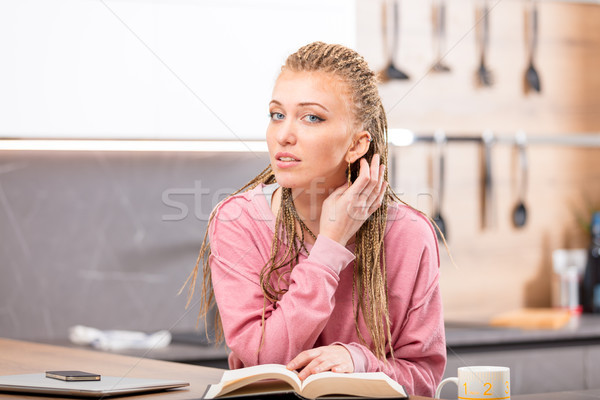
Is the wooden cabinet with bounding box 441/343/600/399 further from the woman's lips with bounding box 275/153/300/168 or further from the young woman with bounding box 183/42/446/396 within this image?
the woman's lips with bounding box 275/153/300/168

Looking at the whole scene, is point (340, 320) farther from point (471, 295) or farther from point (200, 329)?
point (471, 295)

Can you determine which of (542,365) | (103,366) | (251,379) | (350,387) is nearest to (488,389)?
(350,387)

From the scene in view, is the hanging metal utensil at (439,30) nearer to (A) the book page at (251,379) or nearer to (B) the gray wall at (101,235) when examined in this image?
(B) the gray wall at (101,235)

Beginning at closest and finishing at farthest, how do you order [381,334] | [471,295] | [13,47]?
[381,334], [13,47], [471,295]

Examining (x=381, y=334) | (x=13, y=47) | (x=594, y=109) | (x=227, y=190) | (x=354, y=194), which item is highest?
(x=594, y=109)

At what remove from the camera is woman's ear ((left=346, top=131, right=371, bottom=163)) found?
141 cm

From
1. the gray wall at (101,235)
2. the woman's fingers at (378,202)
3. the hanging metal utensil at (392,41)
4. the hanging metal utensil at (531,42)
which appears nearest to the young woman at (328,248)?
the woman's fingers at (378,202)

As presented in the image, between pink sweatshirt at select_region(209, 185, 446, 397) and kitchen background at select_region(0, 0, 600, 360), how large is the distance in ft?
2.96

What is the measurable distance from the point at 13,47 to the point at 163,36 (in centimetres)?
42

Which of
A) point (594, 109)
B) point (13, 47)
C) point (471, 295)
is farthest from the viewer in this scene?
point (594, 109)

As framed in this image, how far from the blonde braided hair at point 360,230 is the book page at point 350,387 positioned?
310mm

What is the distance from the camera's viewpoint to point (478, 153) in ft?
9.28

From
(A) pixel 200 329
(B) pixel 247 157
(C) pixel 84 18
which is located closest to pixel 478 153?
(B) pixel 247 157

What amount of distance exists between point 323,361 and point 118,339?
1159mm
